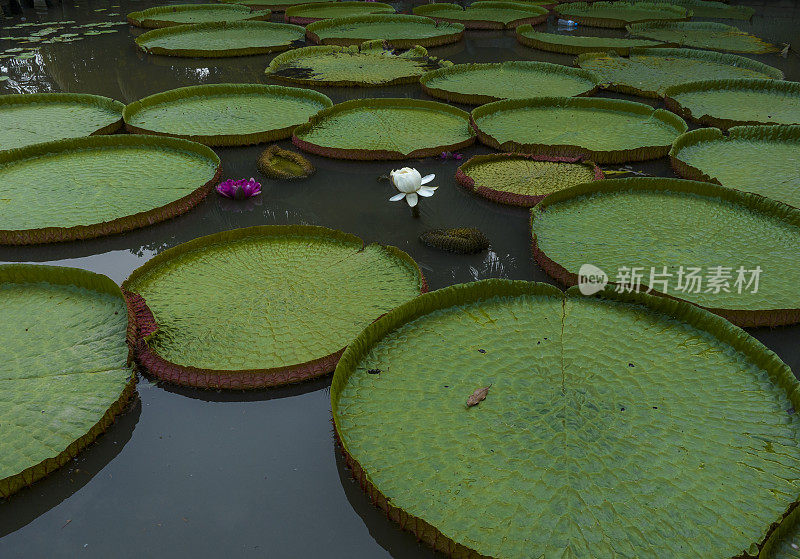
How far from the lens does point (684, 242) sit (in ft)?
8.20

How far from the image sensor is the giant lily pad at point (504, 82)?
4555 millimetres

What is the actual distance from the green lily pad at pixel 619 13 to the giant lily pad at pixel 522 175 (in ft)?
17.1

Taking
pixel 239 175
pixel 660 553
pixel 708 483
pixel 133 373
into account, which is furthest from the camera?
pixel 239 175

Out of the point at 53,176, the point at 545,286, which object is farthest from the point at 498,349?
the point at 53,176

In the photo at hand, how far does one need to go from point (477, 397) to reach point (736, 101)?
3999mm

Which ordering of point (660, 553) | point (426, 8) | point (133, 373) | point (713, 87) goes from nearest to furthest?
point (660, 553) → point (133, 373) → point (713, 87) → point (426, 8)

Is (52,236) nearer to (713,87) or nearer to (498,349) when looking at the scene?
(498,349)

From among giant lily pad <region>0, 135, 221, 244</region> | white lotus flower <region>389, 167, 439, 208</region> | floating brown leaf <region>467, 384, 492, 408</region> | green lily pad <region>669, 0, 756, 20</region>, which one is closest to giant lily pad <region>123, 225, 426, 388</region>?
white lotus flower <region>389, 167, 439, 208</region>

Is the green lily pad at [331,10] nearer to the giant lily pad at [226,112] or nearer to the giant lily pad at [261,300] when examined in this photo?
the giant lily pad at [226,112]

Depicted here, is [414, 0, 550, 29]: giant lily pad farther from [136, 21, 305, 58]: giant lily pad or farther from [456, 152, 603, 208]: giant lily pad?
[456, 152, 603, 208]: giant lily pad

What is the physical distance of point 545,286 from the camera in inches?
83.8

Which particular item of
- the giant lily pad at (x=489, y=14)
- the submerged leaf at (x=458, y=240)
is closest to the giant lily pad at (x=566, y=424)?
the submerged leaf at (x=458, y=240)

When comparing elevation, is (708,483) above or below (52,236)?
below

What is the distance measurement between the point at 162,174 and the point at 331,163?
1.03m
